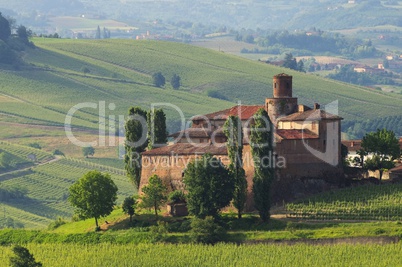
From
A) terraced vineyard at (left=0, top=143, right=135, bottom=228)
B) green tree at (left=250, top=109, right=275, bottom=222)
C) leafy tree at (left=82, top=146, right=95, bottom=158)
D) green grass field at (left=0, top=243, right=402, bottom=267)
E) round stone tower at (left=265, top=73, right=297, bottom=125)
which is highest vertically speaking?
round stone tower at (left=265, top=73, right=297, bottom=125)

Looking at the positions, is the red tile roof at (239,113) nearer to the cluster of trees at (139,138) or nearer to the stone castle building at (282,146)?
the stone castle building at (282,146)

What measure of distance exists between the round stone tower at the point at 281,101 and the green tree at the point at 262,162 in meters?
9.05

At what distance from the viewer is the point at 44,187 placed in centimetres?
14038

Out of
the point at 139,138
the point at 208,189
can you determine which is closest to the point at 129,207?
the point at 208,189

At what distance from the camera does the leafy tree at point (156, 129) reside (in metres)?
85.3

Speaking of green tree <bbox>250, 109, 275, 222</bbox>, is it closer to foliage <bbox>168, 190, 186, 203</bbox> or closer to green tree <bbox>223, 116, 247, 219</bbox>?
green tree <bbox>223, 116, 247, 219</bbox>

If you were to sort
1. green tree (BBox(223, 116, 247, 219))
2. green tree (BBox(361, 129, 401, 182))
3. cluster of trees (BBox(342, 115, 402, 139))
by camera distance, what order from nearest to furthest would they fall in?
green tree (BBox(223, 116, 247, 219)) < green tree (BBox(361, 129, 401, 182)) < cluster of trees (BBox(342, 115, 402, 139))

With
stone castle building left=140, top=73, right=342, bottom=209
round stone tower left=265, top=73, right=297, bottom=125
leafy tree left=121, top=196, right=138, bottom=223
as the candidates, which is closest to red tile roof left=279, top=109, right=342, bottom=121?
stone castle building left=140, top=73, right=342, bottom=209

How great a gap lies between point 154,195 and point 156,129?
8655 mm

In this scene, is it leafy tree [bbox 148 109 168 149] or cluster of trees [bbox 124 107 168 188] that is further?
leafy tree [bbox 148 109 168 149]

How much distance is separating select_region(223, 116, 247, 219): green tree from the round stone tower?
8.22 meters

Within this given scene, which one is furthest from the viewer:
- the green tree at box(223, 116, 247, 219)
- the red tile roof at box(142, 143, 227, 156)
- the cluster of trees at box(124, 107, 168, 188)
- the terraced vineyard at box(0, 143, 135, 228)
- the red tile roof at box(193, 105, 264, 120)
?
the terraced vineyard at box(0, 143, 135, 228)

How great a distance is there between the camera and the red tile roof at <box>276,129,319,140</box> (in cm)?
7912

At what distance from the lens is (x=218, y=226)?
241 ft
